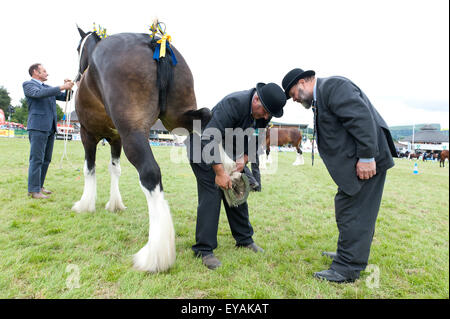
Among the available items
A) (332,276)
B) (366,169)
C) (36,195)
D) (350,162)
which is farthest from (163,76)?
(36,195)

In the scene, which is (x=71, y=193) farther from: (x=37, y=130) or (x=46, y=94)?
(x=46, y=94)

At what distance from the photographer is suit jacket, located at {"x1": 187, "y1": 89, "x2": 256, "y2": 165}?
2512 mm

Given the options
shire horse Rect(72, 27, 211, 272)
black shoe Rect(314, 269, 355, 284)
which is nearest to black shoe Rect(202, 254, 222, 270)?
shire horse Rect(72, 27, 211, 272)

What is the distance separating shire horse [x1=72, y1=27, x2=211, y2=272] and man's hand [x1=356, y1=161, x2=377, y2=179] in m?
1.55

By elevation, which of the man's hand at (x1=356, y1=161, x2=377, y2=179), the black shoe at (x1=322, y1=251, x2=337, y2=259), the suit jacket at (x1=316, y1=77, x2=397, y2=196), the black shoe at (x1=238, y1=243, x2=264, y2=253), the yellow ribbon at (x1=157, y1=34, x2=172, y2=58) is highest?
the yellow ribbon at (x1=157, y1=34, x2=172, y2=58)

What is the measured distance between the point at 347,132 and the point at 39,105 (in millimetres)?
5179

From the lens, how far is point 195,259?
102 inches

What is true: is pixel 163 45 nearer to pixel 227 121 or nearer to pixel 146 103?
pixel 146 103

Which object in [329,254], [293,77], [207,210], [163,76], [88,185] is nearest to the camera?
[163,76]

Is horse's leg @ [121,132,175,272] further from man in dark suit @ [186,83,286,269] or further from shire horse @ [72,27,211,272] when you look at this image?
man in dark suit @ [186,83,286,269]

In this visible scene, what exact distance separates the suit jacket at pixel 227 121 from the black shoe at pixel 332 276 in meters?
1.41

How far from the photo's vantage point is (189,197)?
5.59 metres
